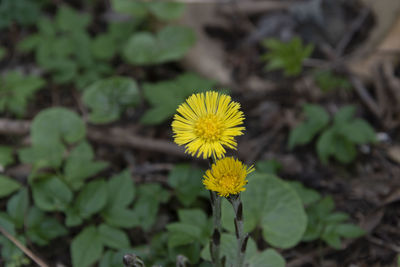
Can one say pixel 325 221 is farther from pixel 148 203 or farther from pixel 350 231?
pixel 148 203

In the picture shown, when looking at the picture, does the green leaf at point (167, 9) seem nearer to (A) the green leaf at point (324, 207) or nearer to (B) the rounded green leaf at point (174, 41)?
(B) the rounded green leaf at point (174, 41)

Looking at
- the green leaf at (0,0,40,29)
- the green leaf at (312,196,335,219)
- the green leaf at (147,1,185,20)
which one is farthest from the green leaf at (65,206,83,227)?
the green leaf at (0,0,40,29)

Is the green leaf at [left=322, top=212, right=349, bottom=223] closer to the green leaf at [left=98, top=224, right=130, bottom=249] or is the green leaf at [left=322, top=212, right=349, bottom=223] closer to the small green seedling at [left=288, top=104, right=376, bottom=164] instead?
the small green seedling at [left=288, top=104, right=376, bottom=164]

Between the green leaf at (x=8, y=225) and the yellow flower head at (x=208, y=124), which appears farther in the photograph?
the green leaf at (x=8, y=225)

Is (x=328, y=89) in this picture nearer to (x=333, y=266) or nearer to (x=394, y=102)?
(x=394, y=102)

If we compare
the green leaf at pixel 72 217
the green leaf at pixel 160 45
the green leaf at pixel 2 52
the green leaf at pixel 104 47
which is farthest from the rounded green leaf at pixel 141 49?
the green leaf at pixel 72 217

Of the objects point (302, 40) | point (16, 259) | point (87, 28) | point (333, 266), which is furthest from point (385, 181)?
point (87, 28)

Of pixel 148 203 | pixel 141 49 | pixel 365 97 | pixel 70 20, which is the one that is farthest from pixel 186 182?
pixel 70 20
